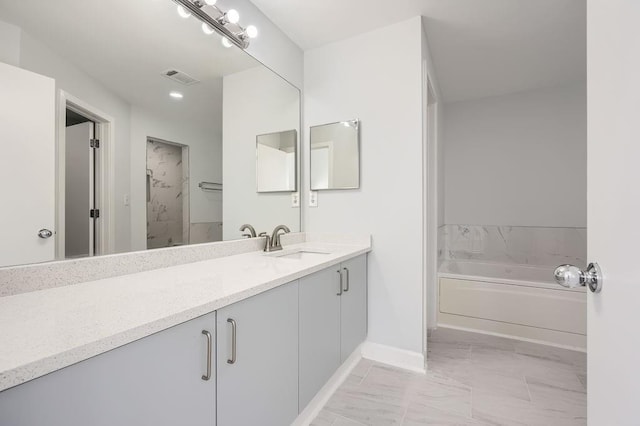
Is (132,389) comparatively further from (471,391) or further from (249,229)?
(471,391)

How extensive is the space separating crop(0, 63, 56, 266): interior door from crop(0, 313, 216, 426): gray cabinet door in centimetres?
64

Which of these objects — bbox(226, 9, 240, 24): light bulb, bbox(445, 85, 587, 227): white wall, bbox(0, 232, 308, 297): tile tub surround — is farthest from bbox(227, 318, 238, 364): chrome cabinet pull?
bbox(445, 85, 587, 227): white wall

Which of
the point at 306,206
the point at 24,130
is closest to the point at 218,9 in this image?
the point at 24,130

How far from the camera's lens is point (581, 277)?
625 mm

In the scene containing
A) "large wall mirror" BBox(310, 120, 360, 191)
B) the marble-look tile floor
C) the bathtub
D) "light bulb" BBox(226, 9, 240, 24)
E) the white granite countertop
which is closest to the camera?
the white granite countertop

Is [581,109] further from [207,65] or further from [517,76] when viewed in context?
[207,65]

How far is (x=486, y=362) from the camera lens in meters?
2.11

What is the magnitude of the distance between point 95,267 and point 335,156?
168 cm

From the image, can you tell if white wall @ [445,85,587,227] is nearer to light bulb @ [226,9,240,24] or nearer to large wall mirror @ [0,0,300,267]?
large wall mirror @ [0,0,300,267]

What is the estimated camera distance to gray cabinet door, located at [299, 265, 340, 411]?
4.51ft

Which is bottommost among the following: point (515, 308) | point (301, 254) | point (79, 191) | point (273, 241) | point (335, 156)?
point (515, 308)

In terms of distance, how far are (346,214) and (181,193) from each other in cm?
121

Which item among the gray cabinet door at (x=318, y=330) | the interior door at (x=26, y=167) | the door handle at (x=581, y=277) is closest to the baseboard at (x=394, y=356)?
the gray cabinet door at (x=318, y=330)
